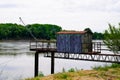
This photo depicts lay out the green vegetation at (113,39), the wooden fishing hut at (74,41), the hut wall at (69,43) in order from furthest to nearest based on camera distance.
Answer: the hut wall at (69,43), the wooden fishing hut at (74,41), the green vegetation at (113,39)

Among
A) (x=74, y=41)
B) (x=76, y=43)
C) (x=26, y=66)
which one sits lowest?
(x=26, y=66)

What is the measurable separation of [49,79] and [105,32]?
1770 centimetres

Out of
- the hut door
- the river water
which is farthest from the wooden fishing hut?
the river water

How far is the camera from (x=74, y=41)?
39000 mm

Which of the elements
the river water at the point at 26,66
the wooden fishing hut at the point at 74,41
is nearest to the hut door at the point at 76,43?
the wooden fishing hut at the point at 74,41

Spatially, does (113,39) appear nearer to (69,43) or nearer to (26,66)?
(69,43)

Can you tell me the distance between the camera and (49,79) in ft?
58.3

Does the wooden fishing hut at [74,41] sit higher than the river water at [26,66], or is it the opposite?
the wooden fishing hut at [74,41]

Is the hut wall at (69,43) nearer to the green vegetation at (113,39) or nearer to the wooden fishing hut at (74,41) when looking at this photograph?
the wooden fishing hut at (74,41)

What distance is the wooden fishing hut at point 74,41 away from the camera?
38656mm

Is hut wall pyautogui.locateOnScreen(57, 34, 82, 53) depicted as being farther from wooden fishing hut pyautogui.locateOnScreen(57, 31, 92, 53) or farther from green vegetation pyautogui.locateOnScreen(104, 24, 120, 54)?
green vegetation pyautogui.locateOnScreen(104, 24, 120, 54)

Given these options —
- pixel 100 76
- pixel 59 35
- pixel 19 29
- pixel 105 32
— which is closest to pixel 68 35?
pixel 59 35

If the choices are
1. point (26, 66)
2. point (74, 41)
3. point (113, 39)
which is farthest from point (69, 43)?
point (26, 66)

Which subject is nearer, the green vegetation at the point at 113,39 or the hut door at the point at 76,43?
the green vegetation at the point at 113,39
